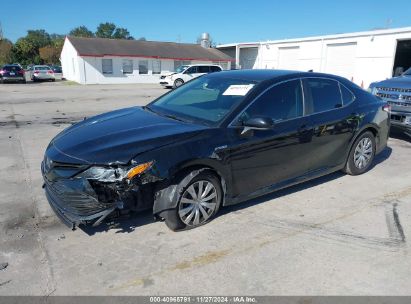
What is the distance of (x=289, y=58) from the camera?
29.8 meters

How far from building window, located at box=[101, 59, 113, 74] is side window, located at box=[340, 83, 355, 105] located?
31818mm

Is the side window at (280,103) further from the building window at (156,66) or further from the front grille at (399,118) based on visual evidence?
the building window at (156,66)

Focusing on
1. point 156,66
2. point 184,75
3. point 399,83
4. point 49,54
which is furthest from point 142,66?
point 49,54

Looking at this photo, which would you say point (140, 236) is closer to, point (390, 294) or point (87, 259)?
point (87, 259)

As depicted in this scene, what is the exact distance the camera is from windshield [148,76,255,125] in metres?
4.21

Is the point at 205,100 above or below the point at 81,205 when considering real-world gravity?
above

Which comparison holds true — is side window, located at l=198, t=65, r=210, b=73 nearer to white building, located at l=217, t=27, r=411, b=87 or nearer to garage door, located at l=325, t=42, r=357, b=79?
white building, located at l=217, t=27, r=411, b=87

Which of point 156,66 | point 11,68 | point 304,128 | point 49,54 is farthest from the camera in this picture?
point 49,54

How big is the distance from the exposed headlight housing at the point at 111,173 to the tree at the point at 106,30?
122 metres

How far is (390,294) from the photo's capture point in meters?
2.96

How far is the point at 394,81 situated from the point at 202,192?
660 centimetres

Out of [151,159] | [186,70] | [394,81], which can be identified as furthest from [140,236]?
[186,70]

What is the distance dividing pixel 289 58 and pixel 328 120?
87.0 ft

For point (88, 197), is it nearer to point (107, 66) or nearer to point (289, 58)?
point (289, 58)
